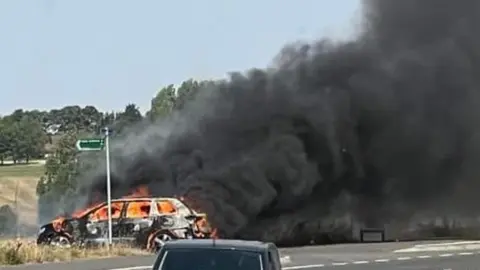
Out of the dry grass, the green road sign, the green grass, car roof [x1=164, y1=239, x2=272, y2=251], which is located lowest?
car roof [x1=164, y1=239, x2=272, y2=251]

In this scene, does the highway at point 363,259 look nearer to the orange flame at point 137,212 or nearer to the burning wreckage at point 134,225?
the orange flame at point 137,212

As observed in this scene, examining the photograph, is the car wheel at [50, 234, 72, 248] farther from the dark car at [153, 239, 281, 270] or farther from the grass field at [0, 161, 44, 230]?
the dark car at [153, 239, 281, 270]

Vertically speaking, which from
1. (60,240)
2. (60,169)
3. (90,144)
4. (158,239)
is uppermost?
(60,169)

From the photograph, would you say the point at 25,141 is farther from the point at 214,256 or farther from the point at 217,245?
the point at 214,256

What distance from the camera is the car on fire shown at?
34281 mm

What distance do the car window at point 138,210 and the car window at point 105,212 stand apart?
1.05 feet

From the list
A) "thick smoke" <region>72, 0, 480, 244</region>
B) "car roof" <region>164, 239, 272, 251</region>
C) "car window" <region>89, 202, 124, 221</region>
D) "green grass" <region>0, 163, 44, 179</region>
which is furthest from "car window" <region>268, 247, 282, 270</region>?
"green grass" <region>0, 163, 44, 179</region>

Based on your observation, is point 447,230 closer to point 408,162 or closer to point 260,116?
point 408,162

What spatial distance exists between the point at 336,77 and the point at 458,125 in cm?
588

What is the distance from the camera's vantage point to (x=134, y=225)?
34688 millimetres

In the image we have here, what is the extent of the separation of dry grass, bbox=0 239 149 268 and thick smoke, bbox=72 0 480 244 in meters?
9.01

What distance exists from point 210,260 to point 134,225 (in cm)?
2390

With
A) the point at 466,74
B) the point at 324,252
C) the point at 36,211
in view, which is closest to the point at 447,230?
the point at 466,74

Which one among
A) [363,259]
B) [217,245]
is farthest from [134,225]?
[217,245]
